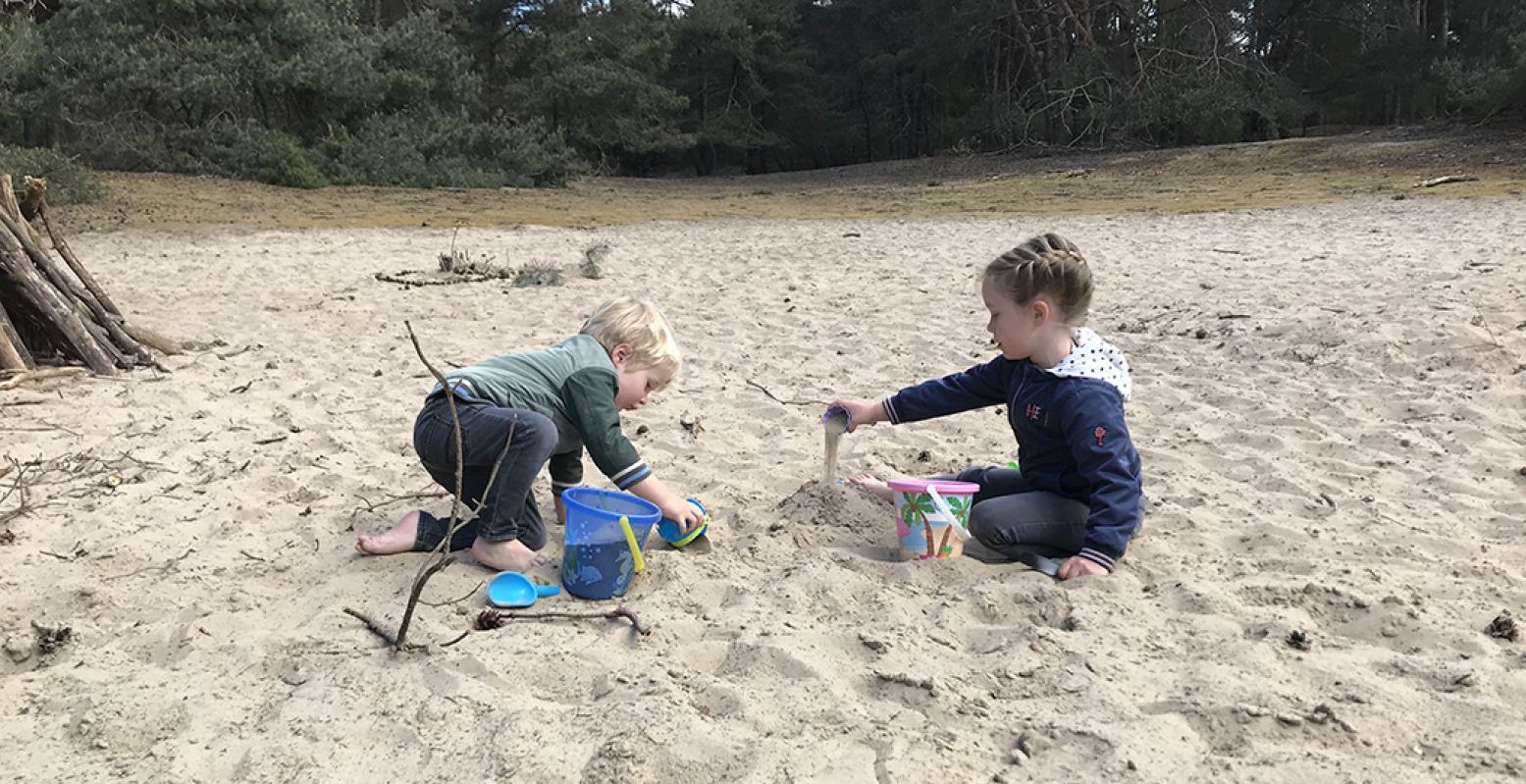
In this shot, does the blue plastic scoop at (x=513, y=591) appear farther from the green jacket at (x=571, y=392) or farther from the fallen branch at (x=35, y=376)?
the fallen branch at (x=35, y=376)

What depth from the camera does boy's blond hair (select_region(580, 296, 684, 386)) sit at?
3.08 m

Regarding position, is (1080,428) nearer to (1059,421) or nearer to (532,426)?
(1059,421)

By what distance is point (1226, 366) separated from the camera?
17.0 ft

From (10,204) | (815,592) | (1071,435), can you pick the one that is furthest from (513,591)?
(10,204)

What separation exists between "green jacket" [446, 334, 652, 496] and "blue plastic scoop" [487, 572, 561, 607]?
353mm

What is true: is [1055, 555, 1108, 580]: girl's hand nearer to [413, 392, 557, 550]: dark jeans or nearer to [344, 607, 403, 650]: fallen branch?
[413, 392, 557, 550]: dark jeans

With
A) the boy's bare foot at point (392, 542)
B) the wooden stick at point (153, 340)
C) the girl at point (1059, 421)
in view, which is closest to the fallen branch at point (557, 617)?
the boy's bare foot at point (392, 542)

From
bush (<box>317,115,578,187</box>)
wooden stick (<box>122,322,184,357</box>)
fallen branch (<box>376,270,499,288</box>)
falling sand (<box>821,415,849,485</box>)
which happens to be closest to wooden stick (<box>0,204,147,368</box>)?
wooden stick (<box>122,322,184,357</box>)

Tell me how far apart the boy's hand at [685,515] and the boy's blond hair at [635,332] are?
1.37ft

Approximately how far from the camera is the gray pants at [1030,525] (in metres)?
3.02

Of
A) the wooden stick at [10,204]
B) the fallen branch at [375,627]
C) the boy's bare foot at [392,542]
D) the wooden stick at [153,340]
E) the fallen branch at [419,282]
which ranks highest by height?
the wooden stick at [10,204]

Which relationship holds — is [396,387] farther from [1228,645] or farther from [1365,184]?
[1365,184]

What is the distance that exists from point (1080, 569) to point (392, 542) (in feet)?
6.35

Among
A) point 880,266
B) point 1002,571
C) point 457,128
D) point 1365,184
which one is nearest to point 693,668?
point 1002,571
